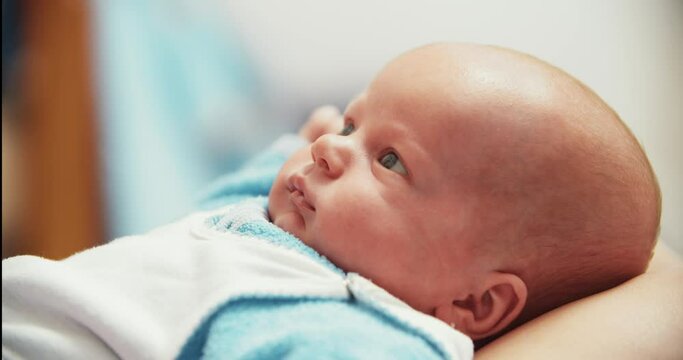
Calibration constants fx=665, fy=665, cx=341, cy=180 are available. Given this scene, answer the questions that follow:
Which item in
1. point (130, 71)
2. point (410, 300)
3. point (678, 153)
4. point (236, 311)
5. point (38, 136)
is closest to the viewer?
point (236, 311)

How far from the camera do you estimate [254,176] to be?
1.13m

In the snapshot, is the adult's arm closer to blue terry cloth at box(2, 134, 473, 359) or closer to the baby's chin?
blue terry cloth at box(2, 134, 473, 359)

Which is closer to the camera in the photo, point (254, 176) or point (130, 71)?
point (254, 176)

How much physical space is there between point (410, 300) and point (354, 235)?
10cm

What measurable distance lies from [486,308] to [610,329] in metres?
0.14

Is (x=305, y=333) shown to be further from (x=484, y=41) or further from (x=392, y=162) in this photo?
(x=484, y=41)

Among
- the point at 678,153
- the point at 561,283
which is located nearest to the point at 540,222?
the point at 561,283

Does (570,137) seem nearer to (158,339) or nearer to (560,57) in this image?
(158,339)

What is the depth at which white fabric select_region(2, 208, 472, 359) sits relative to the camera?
63cm

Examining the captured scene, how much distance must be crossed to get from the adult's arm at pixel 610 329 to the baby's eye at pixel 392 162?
8.4 inches

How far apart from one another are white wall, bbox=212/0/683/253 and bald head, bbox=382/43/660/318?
15.1 inches

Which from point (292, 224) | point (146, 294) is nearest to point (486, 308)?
point (292, 224)

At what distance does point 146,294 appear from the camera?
666 millimetres

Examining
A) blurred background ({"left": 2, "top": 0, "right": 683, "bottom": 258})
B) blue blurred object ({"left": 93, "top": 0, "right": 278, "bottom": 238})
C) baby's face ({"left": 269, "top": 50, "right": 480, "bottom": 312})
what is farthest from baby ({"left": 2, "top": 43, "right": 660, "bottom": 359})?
blue blurred object ({"left": 93, "top": 0, "right": 278, "bottom": 238})
